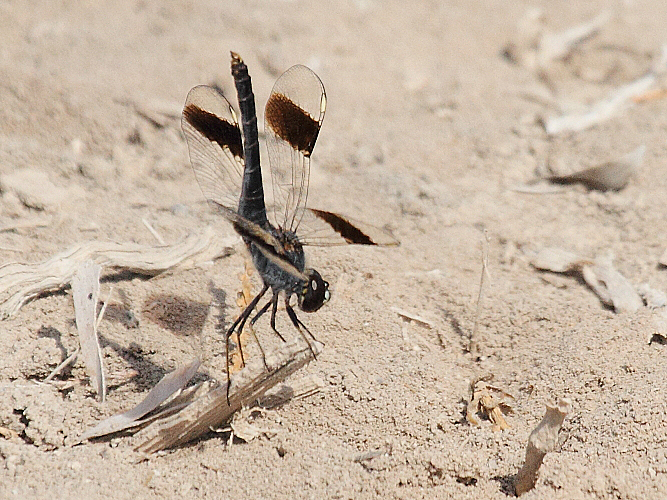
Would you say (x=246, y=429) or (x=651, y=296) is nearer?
(x=246, y=429)

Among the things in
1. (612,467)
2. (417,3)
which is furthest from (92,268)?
(417,3)

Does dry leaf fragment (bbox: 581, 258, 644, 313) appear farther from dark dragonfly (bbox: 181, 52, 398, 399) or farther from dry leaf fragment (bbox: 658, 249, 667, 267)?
dark dragonfly (bbox: 181, 52, 398, 399)

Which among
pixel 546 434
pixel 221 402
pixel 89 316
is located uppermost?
pixel 89 316

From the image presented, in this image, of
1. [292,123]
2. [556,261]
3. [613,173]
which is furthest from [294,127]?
[613,173]

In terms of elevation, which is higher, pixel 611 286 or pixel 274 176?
pixel 274 176

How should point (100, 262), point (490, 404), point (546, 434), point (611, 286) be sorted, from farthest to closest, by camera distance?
1. point (611, 286)
2. point (100, 262)
3. point (490, 404)
4. point (546, 434)

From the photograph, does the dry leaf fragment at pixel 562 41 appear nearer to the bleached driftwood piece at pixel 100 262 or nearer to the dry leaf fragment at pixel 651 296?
the dry leaf fragment at pixel 651 296

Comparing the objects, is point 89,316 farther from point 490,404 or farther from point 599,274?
point 599,274
